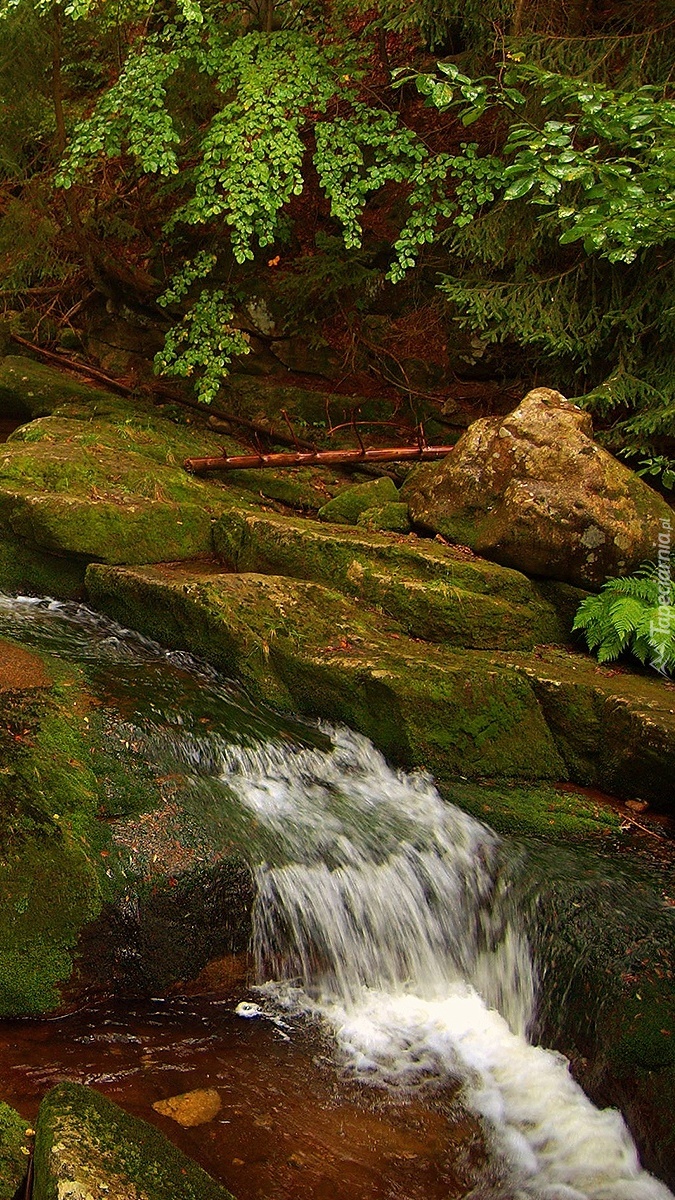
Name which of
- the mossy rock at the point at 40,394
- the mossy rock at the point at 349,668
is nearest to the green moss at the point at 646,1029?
the mossy rock at the point at 349,668

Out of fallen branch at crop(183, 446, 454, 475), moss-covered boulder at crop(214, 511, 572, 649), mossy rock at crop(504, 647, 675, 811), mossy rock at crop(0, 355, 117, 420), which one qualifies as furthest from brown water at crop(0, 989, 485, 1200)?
mossy rock at crop(0, 355, 117, 420)

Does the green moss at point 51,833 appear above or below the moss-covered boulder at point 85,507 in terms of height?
below

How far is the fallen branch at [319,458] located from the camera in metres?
8.75

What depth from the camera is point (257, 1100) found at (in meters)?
3.59

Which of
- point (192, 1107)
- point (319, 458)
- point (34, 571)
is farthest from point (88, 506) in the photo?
point (192, 1107)

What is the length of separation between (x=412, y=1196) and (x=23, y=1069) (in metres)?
1.55

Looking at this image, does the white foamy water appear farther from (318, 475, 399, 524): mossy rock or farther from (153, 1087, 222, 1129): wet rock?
(318, 475, 399, 524): mossy rock

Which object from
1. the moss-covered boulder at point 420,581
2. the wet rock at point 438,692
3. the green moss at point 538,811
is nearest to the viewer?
the green moss at point 538,811

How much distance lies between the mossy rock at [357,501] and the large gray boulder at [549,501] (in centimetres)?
89

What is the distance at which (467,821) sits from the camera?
5.18 m

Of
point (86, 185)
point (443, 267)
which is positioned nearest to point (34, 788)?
point (443, 267)

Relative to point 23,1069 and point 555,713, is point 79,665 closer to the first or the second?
point 23,1069

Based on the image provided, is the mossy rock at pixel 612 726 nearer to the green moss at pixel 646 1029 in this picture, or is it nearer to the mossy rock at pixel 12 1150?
the green moss at pixel 646 1029

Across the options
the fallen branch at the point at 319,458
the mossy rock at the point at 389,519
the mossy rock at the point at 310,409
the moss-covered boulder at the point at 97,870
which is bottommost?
the moss-covered boulder at the point at 97,870
